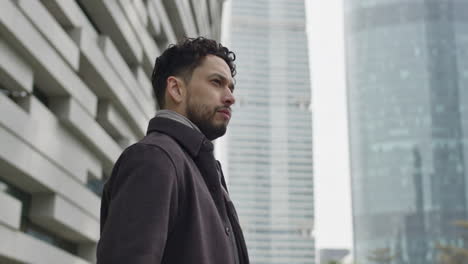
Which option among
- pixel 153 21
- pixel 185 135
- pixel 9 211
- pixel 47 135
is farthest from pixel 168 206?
pixel 153 21

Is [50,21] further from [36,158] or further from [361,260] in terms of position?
[361,260]

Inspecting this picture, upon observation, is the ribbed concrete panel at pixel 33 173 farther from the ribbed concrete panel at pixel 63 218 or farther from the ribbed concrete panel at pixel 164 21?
the ribbed concrete panel at pixel 164 21

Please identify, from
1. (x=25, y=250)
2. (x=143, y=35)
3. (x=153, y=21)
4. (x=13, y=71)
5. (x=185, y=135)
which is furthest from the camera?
(x=153, y=21)

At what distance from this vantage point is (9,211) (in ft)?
32.2

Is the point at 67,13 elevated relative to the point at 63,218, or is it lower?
elevated

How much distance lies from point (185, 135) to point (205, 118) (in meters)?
0.14

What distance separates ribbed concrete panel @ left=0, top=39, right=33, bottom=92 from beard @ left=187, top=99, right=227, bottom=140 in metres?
7.43

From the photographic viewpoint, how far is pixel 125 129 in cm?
1667

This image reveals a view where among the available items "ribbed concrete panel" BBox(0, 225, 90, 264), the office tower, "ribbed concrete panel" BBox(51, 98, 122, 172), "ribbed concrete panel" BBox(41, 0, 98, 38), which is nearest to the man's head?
"ribbed concrete panel" BBox(0, 225, 90, 264)

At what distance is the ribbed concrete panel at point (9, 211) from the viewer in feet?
31.5

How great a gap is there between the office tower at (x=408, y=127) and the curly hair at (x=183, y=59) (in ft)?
346

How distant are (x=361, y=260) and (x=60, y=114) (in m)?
105

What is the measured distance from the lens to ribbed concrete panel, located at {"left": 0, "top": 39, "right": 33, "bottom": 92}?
9.73 meters

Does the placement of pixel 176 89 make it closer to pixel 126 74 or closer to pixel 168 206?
pixel 168 206
